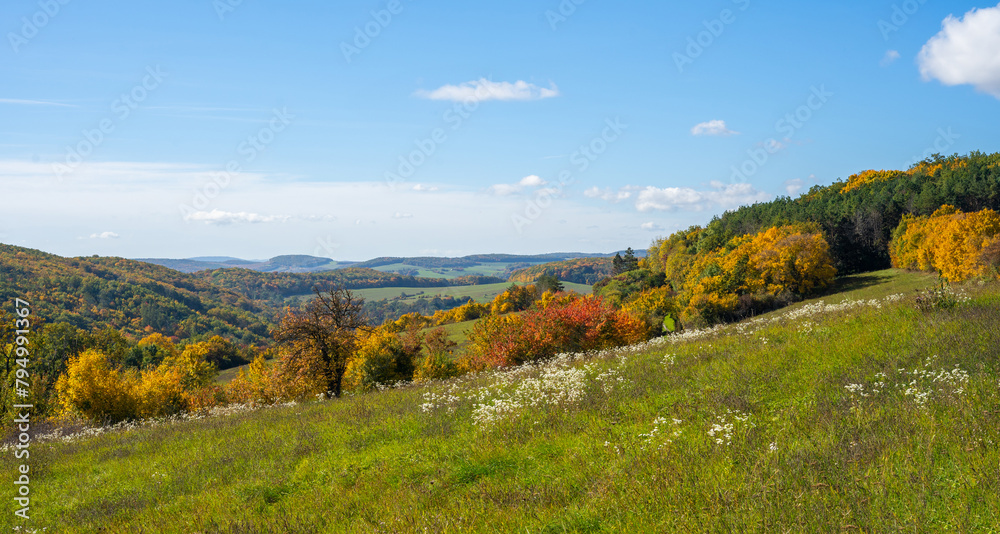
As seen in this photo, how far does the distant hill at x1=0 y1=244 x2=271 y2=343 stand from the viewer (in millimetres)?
117750

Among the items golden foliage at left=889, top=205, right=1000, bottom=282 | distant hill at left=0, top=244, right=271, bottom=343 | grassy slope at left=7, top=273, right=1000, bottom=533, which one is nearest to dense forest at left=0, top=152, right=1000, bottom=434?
golden foliage at left=889, top=205, right=1000, bottom=282

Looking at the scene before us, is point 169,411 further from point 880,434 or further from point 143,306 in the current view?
point 143,306

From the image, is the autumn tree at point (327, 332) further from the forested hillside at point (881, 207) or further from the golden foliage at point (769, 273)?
the forested hillside at point (881, 207)

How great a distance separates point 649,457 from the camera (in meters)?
5.90

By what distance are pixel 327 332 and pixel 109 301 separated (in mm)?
150943

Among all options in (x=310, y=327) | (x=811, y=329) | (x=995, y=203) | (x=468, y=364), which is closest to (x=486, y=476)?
(x=811, y=329)

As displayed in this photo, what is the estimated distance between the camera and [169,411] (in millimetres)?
29047

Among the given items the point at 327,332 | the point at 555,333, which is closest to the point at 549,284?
the point at 555,333

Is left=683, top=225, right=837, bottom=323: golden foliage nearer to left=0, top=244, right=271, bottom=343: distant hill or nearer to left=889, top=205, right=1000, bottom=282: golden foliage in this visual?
left=889, top=205, right=1000, bottom=282: golden foliage

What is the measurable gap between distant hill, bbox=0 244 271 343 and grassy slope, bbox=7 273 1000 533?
422 ft

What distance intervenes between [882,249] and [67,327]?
13369 centimetres

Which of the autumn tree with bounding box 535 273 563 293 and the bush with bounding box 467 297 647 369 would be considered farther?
the autumn tree with bounding box 535 273 563 293

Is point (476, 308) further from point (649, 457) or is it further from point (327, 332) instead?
point (649, 457)

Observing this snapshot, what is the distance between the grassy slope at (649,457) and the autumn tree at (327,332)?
1185 centimetres
